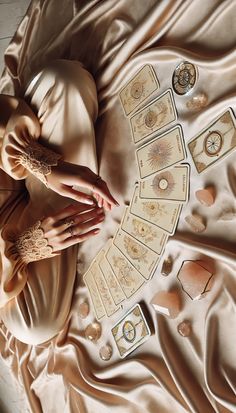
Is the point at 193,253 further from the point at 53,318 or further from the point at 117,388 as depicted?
the point at 53,318

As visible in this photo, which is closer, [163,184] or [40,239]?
[163,184]

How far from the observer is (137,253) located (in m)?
1.18

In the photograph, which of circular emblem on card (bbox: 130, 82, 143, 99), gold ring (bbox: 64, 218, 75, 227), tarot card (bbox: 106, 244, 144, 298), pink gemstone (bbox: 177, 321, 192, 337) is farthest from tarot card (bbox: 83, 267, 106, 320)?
circular emblem on card (bbox: 130, 82, 143, 99)

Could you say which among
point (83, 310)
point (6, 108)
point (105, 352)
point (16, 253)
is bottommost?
point (105, 352)

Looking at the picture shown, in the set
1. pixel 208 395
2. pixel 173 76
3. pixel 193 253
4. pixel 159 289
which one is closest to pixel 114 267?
pixel 159 289

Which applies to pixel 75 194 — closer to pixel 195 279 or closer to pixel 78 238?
pixel 78 238

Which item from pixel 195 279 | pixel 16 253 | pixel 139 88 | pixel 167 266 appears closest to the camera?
pixel 195 279

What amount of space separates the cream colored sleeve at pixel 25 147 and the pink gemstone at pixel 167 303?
17.5 inches

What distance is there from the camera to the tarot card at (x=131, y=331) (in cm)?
113

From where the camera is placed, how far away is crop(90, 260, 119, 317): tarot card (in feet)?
4.15

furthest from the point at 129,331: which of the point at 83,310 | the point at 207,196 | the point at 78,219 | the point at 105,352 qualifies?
the point at 207,196

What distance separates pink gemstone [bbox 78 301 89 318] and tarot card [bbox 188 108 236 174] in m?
0.61

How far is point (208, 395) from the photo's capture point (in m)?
0.96

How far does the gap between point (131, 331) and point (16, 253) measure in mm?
415
